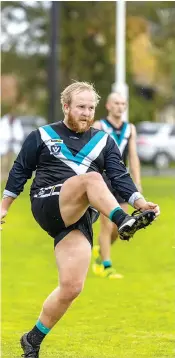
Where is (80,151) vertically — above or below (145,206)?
above

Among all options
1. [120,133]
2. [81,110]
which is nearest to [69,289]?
[81,110]

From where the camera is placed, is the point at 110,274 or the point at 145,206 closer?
the point at 145,206

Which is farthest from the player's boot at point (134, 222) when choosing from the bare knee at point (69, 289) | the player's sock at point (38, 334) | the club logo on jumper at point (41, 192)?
the player's sock at point (38, 334)

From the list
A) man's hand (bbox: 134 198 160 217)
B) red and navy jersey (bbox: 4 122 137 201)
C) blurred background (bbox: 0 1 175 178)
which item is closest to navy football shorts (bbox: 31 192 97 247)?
red and navy jersey (bbox: 4 122 137 201)

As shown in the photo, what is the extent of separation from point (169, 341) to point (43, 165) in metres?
2.05

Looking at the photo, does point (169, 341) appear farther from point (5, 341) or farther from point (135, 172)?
point (135, 172)

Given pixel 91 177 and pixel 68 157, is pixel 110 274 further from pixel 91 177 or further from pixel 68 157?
pixel 91 177

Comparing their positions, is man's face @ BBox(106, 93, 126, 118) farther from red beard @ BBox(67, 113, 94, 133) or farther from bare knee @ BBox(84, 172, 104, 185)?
bare knee @ BBox(84, 172, 104, 185)

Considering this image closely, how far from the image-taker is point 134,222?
253 inches

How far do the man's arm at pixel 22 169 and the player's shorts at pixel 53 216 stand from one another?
172 millimetres

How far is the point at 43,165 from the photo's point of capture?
7.02 meters

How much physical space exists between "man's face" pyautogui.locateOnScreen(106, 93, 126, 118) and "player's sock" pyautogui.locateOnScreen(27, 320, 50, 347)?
508 cm

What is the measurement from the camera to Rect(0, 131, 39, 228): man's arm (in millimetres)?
7027

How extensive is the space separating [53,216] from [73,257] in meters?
0.32
